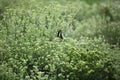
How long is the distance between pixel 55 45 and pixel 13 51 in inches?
33.0

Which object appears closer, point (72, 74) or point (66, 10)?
point (72, 74)

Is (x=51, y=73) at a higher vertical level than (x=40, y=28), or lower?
lower

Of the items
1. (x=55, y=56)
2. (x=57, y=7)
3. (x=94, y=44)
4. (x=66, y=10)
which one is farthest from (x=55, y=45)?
(x=66, y=10)

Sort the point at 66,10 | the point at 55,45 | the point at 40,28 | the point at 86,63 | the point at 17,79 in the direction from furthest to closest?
the point at 66,10 → the point at 40,28 → the point at 55,45 → the point at 86,63 → the point at 17,79

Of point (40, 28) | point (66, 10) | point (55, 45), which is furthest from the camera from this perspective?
point (66, 10)

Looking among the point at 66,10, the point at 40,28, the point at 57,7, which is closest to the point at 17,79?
the point at 40,28

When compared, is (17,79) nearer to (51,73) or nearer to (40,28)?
(51,73)

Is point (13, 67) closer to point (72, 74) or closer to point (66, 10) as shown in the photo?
point (72, 74)

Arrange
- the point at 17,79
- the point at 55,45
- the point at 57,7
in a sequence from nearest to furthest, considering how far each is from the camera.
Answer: the point at 17,79 → the point at 55,45 → the point at 57,7

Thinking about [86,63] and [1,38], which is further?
[1,38]

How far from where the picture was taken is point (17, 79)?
533 centimetres

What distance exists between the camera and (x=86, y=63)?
570 centimetres

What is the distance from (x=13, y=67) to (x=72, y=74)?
1093 millimetres

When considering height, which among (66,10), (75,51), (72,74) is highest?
(66,10)
